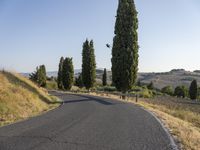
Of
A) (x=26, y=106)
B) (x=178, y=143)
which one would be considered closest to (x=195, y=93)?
(x=26, y=106)

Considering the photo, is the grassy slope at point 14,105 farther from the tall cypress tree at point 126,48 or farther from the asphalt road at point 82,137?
the tall cypress tree at point 126,48

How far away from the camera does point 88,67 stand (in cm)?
6462

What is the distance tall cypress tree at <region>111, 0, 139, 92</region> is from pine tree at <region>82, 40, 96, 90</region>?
2417 cm

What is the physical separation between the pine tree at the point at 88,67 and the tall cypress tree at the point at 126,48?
24.2 metres

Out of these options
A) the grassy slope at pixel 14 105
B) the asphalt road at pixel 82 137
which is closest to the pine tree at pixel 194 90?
the grassy slope at pixel 14 105

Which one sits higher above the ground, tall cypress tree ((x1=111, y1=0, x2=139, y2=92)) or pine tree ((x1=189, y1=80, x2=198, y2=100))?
tall cypress tree ((x1=111, y1=0, x2=139, y2=92))

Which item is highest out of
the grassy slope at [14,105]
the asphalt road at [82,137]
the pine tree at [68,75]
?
the pine tree at [68,75]

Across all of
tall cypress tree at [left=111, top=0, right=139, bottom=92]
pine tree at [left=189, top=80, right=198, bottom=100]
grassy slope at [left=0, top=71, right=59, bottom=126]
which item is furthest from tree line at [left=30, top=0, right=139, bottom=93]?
pine tree at [left=189, top=80, right=198, bottom=100]

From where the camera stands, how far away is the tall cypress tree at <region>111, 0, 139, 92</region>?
38.5 metres

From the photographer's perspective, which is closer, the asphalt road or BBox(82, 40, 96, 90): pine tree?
the asphalt road

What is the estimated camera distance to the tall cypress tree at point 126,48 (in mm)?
38469

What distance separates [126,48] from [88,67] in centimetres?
2619

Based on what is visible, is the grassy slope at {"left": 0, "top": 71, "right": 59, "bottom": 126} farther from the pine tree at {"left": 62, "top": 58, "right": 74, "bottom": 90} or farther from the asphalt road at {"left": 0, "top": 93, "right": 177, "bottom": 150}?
the pine tree at {"left": 62, "top": 58, "right": 74, "bottom": 90}

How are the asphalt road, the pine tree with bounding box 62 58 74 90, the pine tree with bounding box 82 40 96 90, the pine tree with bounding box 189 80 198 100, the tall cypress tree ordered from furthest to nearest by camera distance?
the pine tree with bounding box 189 80 198 100 < the pine tree with bounding box 62 58 74 90 < the pine tree with bounding box 82 40 96 90 < the tall cypress tree < the asphalt road
